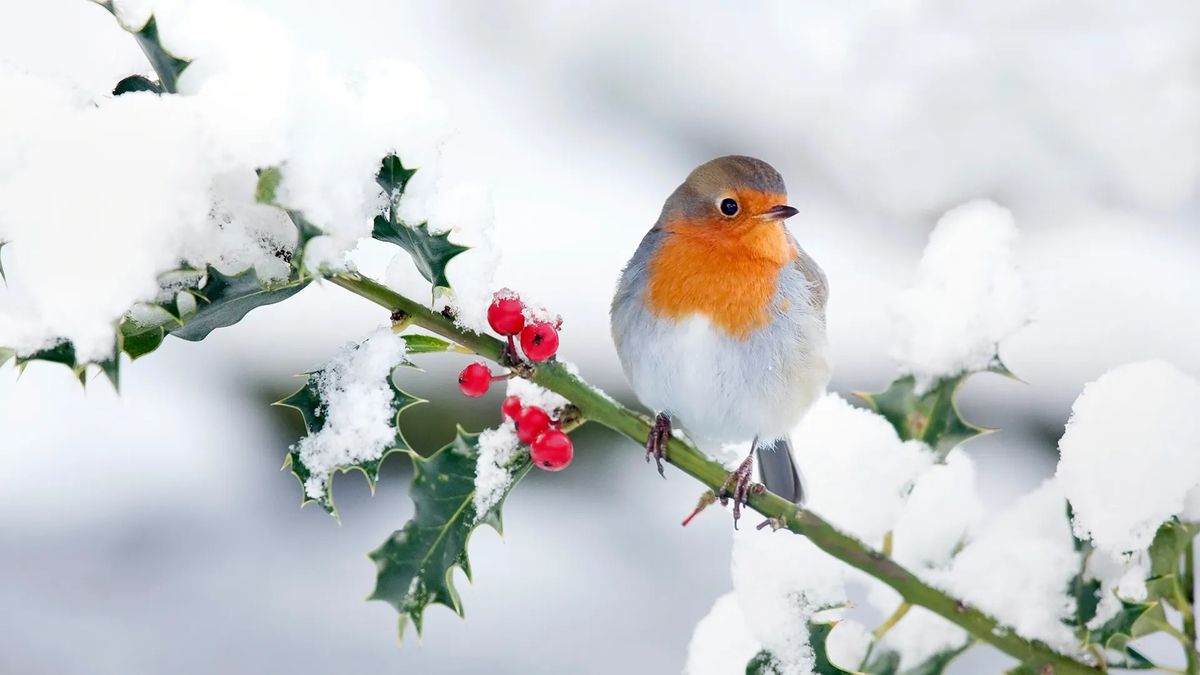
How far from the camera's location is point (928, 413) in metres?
1.37

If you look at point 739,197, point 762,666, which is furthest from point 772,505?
point 739,197

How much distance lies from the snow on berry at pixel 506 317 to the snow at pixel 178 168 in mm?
204

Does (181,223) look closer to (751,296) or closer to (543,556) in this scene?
(751,296)

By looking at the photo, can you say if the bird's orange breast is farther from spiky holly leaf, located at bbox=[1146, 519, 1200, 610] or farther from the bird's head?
spiky holly leaf, located at bbox=[1146, 519, 1200, 610]

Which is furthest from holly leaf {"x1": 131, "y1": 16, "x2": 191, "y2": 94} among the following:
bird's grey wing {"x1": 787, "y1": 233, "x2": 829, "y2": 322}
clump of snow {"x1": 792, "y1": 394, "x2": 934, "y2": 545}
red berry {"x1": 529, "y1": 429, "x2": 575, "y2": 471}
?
bird's grey wing {"x1": 787, "y1": 233, "x2": 829, "y2": 322}

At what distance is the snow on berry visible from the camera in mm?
1041

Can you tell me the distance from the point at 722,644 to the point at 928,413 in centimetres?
38

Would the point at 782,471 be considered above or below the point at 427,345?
above

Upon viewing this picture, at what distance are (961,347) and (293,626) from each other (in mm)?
2427

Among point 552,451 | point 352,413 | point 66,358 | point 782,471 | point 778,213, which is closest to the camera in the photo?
point 66,358

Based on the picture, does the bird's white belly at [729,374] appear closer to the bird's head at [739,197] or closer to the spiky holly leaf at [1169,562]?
the bird's head at [739,197]

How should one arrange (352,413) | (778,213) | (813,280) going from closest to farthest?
(352,413), (778,213), (813,280)

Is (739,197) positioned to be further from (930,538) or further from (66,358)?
(66,358)

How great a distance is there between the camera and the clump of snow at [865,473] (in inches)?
54.9
